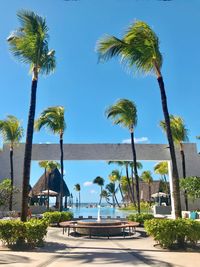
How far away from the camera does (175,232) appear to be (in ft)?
34.7

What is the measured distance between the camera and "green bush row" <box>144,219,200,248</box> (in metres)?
10.6

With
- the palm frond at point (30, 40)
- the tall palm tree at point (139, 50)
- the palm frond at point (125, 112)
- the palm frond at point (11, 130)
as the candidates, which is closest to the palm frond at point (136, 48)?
the tall palm tree at point (139, 50)

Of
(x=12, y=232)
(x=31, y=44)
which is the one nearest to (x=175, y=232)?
(x=12, y=232)

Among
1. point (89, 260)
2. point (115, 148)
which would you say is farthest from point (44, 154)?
point (89, 260)

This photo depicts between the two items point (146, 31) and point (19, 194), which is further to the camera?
point (19, 194)

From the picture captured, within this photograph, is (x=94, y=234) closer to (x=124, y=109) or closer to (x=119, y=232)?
(x=119, y=232)

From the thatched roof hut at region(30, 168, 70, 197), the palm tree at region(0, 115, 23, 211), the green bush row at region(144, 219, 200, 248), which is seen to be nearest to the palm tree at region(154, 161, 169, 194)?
the thatched roof hut at region(30, 168, 70, 197)

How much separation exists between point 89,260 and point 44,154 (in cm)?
1920

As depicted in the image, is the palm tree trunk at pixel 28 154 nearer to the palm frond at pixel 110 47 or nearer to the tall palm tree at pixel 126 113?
the palm frond at pixel 110 47

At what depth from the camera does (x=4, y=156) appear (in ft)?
90.5

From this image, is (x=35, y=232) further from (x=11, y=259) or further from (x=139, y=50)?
(x=139, y=50)

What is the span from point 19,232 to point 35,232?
0.55 m

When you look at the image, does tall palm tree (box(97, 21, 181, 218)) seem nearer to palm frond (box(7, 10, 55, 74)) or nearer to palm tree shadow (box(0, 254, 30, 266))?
palm frond (box(7, 10, 55, 74))

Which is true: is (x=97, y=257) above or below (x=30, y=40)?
below
